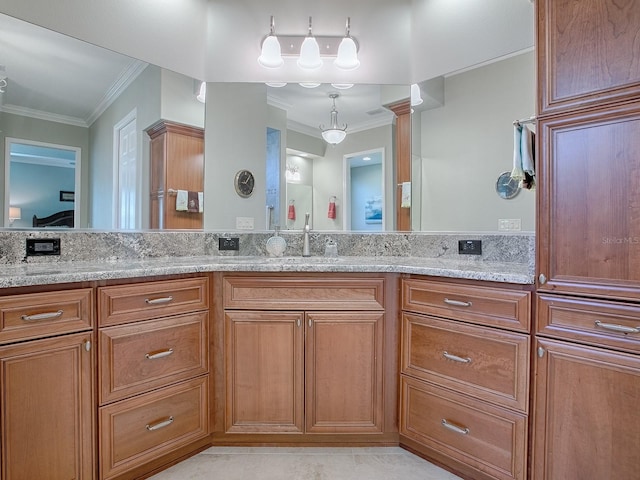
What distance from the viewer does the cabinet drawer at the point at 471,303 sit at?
1.37 m

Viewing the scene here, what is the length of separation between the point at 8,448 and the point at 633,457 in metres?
2.03

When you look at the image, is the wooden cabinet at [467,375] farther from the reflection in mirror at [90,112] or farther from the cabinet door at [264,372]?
the reflection in mirror at [90,112]

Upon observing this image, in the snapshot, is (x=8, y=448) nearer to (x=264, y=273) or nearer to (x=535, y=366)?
(x=264, y=273)

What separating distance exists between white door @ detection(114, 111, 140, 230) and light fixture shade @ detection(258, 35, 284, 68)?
89 cm

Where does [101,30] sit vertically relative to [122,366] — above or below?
above

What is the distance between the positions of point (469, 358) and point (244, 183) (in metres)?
1.67

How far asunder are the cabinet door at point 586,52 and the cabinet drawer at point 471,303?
2.35 ft

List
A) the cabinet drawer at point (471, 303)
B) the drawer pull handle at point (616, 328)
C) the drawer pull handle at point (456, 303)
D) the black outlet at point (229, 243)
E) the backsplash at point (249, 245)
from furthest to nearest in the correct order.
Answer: the black outlet at point (229, 243), the backsplash at point (249, 245), the drawer pull handle at point (456, 303), the cabinet drawer at point (471, 303), the drawer pull handle at point (616, 328)

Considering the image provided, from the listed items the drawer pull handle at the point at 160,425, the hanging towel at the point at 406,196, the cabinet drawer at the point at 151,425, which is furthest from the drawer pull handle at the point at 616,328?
the drawer pull handle at the point at 160,425

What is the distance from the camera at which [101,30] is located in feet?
6.29

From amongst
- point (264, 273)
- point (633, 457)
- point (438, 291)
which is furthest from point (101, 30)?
point (633, 457)

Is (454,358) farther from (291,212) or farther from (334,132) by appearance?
(334,132)

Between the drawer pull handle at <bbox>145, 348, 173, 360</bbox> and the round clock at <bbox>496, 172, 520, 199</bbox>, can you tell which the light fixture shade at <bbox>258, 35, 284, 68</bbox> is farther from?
the drawer pull handle at <bbox>145, 348, 173, 360</bbox>

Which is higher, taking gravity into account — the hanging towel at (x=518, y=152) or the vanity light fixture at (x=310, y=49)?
the vanity light fixture at (x=310, y=49)
